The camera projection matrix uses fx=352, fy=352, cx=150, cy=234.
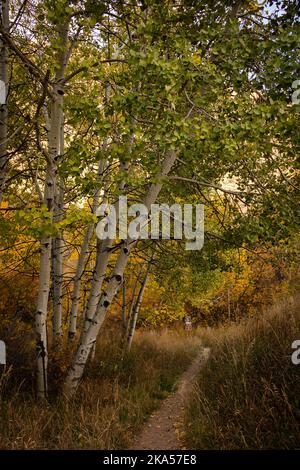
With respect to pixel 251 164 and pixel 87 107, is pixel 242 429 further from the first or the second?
pixel 87 107

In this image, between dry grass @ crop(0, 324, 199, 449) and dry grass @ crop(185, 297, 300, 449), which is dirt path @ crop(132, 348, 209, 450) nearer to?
dry grass @ crop(0, 324, 199, 449)

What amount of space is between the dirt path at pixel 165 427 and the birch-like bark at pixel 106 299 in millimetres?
1474

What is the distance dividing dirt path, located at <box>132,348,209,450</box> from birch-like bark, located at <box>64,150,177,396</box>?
4.84 feet

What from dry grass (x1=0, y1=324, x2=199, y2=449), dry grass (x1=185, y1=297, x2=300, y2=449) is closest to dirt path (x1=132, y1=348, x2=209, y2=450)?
dry grass (x1=0, y1=324, x2=199, y2=449)

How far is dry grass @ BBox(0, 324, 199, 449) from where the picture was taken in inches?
187

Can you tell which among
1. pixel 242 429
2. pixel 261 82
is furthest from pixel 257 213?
pixel 242 429

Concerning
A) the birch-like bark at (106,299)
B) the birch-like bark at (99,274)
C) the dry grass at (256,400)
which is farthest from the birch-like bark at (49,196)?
the dry grass at (256,400)

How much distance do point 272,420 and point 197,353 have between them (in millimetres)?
8947

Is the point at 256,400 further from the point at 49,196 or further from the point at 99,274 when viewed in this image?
the point at 49,196

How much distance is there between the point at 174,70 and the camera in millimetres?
3926

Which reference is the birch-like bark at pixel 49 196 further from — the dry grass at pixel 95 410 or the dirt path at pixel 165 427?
the dirt path at pixel 165 427

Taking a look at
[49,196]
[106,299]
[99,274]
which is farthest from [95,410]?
[49,196]

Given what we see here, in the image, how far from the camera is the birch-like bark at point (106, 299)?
236 inches

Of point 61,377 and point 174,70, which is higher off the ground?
point 174,70
